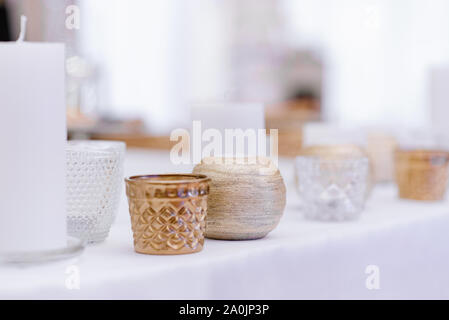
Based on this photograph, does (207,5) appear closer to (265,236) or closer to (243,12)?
(243,12)

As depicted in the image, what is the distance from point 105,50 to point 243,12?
4.33ft

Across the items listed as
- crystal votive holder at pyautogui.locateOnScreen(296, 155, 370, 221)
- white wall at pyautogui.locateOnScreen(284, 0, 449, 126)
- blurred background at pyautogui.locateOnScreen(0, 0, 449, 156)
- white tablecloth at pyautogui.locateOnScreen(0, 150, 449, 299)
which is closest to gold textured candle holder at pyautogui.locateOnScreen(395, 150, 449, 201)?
white tablecloth at pyautogui.locateOnScreen(0, 150, 449, 299)

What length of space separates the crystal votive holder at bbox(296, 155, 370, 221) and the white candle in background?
36 cm

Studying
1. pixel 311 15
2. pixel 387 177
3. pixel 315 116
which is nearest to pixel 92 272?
pixel 387 177

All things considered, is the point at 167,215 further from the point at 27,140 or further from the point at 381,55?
the point at 381,55

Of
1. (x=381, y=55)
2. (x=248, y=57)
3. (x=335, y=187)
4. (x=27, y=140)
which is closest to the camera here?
(x=27, y=140)

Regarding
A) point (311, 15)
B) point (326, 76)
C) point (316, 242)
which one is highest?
point (311, 15)

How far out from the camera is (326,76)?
4527mm

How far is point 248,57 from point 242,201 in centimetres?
512

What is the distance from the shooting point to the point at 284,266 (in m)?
0.58

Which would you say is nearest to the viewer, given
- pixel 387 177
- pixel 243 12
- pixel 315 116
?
pixel 387 177

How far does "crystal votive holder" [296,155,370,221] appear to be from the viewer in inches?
29.6

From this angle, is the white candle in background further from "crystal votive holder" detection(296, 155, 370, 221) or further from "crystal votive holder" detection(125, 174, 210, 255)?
"crystal votive holder" detection(296, 155, 370, 221)

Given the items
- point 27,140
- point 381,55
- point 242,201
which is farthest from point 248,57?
point 27,140
